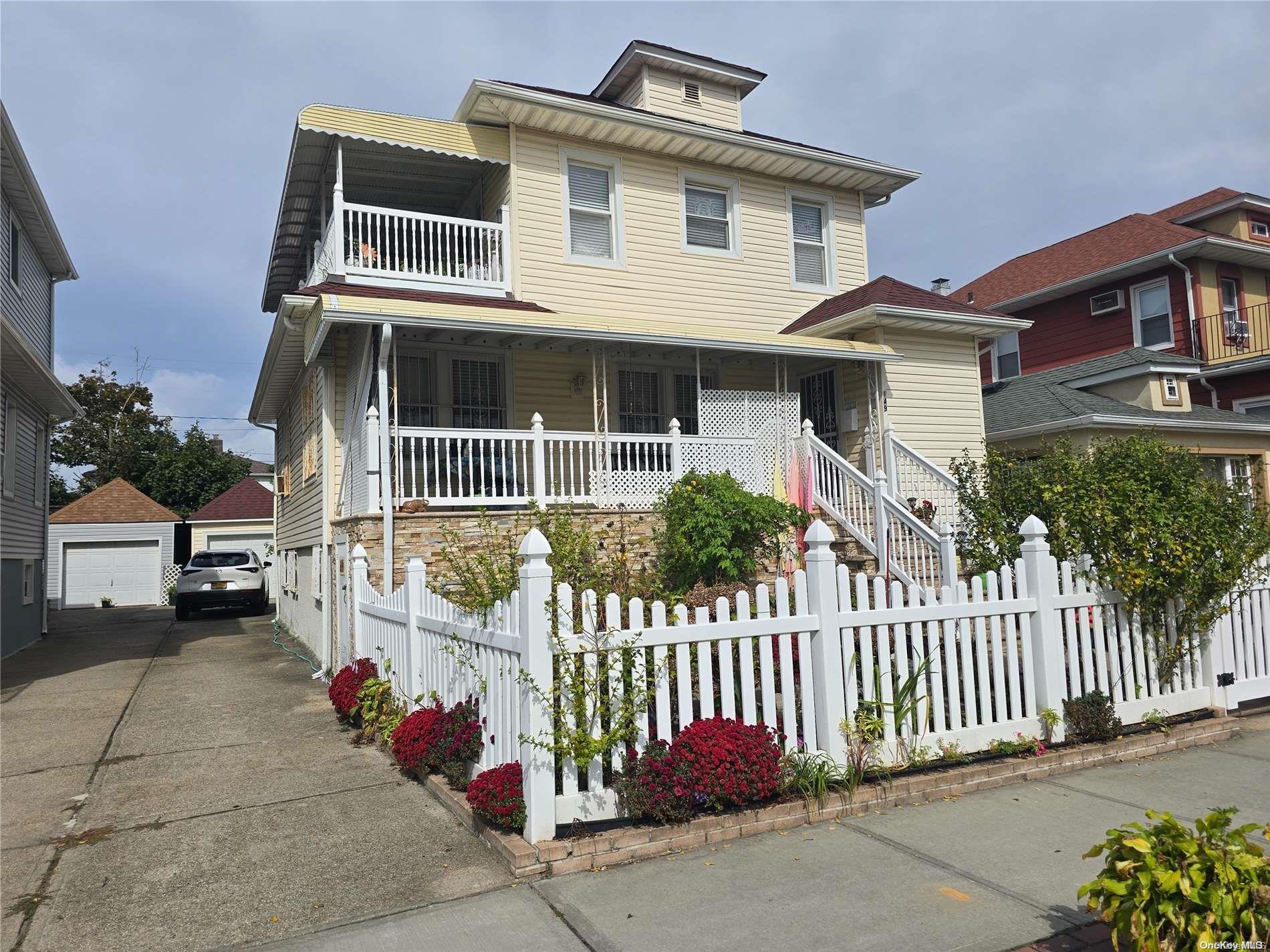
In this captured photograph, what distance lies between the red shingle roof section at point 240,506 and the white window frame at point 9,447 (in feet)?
49.3

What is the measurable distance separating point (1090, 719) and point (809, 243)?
10.8 metres

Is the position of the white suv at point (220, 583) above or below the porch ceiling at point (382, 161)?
below

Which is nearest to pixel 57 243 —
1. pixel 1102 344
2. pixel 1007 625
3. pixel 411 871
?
pixel 411 871

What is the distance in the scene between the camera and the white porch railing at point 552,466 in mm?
9766

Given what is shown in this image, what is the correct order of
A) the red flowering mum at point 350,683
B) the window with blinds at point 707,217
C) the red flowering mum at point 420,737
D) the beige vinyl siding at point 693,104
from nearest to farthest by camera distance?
the red flowering mum at point 420,737
the red flowering mum at point 350,683
the window with blinds at point 707,217
the beige vinyl siding at point 693,104

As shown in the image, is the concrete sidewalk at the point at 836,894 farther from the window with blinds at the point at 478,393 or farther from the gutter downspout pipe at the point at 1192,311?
the gutter downspout pipe at the point at 1192,311

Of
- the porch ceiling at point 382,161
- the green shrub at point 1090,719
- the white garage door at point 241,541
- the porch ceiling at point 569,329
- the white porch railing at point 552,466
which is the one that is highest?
the porch ceiling at point 382,161

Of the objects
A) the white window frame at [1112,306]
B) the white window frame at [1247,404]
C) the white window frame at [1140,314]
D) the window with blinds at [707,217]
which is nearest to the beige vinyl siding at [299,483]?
the window with blinds at [707,217]

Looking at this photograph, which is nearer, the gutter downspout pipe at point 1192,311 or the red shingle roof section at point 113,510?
the gutter downspout pipe at point 1192,311

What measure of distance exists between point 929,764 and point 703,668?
Answer: 186 cm

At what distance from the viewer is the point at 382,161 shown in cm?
1283

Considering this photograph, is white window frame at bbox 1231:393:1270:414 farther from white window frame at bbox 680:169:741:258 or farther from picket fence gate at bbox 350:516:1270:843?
picket fence gate at bbox 350:516:1270:843

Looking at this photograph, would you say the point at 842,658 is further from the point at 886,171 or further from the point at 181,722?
the point at 886,171

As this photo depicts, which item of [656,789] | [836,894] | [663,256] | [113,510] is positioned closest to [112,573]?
[113,510]
